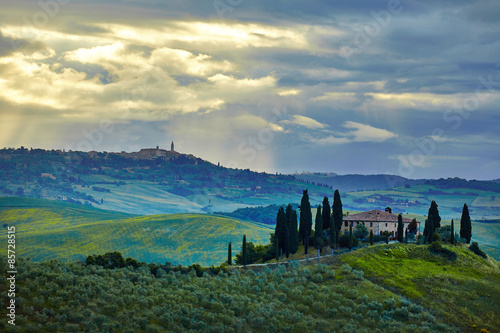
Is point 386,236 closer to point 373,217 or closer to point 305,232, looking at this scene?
point 373,217

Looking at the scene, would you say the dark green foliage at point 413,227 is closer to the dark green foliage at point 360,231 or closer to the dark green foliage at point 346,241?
the dark green foliage at point 360,231

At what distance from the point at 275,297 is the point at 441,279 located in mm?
28744

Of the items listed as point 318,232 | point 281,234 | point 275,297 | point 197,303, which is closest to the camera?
point 197,303

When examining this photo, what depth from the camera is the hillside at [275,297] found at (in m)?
58.2

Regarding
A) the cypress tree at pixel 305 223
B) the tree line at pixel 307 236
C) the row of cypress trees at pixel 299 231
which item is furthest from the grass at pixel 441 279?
the cypress tree at pixel 305 223

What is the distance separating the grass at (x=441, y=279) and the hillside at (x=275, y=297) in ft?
0.56

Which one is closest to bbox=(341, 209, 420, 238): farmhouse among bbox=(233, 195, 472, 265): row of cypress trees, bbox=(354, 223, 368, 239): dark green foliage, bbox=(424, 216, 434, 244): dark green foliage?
bbox=(354, 223, 368, 239): dark green foliage

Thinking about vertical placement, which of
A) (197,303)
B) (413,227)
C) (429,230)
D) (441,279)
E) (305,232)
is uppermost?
(429,230)

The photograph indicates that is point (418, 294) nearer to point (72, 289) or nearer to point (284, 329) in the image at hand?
point (284, 329)

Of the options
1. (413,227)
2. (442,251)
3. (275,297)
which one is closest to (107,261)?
(275,297)

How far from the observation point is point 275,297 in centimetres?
7031

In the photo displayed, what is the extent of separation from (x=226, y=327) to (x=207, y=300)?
6.57 metres

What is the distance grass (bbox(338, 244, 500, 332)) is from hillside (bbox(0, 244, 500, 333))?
0.56 feet

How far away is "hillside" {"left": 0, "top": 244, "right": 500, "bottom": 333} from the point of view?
191ft
